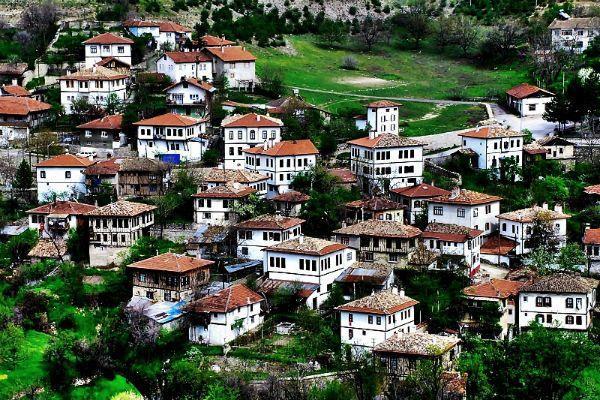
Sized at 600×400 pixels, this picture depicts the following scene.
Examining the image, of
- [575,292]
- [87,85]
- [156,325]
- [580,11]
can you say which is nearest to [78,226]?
[156,325]

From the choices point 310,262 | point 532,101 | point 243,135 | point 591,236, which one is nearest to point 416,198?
point 591,236

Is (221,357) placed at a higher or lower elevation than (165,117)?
lower

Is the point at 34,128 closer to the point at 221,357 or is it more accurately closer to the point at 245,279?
the point at 245,279

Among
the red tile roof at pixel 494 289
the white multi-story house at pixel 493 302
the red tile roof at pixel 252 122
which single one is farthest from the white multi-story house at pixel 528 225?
the red tile roof at pixel 252 122

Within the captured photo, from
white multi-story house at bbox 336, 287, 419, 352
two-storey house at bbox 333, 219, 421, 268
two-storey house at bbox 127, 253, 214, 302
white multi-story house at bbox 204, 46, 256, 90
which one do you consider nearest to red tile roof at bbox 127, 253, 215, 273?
two-storey house at bbox 127, 253, 214, 302

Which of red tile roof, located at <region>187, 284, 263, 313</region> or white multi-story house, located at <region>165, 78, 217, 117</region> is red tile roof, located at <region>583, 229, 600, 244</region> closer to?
red tile roof, located at <region>187, 284, 263, 313</region>

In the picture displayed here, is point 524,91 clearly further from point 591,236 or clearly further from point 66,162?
point 66,162

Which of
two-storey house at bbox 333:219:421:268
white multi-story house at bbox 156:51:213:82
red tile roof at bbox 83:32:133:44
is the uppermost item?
red tile roof at bbox 83:32:133:44
